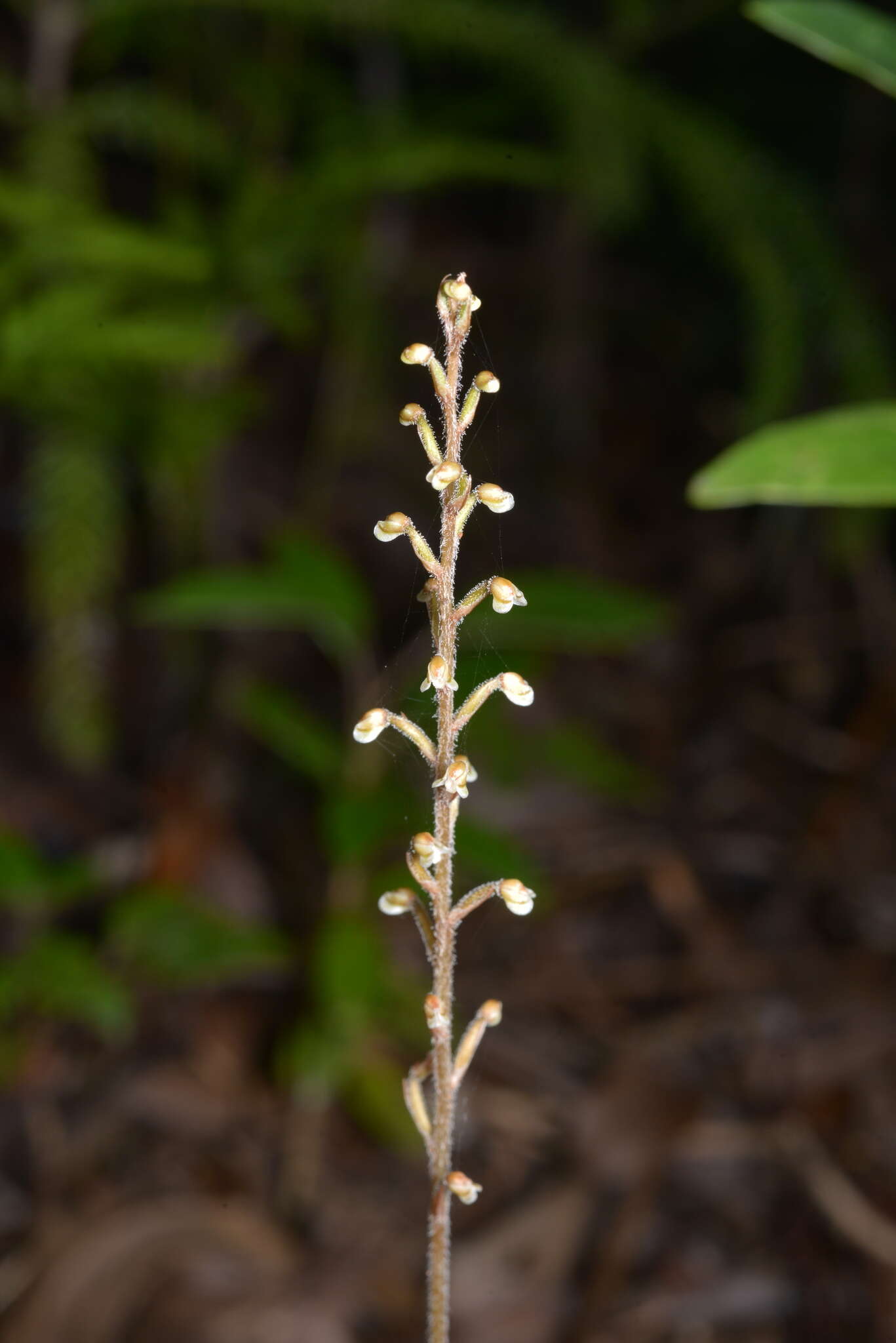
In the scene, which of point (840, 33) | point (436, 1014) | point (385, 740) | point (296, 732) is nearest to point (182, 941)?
point (296, 732)

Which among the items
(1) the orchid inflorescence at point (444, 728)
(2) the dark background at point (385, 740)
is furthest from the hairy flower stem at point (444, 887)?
(2) the dark background at point (385, 740)

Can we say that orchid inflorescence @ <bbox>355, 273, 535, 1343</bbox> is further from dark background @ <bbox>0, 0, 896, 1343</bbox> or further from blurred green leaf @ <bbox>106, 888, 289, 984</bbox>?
blurred green leaf @ <bbox>106, 888, 289, 984</bbox>

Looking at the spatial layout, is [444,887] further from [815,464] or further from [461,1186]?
[815,464]

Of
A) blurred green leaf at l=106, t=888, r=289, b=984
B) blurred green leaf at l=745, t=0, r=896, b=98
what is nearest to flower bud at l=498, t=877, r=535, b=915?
blurred green leaf at l=745, t=0, r=896, b=98

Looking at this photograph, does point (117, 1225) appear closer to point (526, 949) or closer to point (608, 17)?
point (526, 949)

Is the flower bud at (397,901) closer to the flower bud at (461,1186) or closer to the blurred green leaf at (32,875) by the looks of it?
the flower bud at (461,1186)

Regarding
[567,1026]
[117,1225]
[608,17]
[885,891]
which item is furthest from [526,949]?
[608,17]
